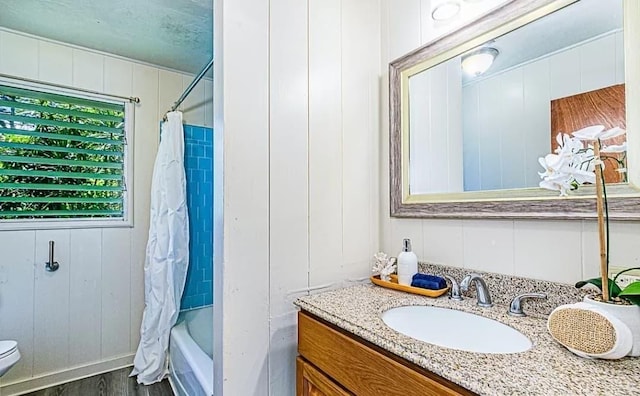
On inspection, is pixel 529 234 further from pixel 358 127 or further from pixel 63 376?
pixel 63 376

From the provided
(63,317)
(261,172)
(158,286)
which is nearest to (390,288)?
(261,172)

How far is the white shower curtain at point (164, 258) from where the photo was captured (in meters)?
2.12

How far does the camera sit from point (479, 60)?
1.12 meters

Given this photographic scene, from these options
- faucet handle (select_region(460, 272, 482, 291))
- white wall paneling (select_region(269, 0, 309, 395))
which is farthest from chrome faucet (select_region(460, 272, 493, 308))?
white wall paneling (select_region(269, 0, 309, 395))

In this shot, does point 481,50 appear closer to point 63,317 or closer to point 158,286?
point 158,286

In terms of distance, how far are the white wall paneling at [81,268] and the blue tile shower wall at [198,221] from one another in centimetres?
24

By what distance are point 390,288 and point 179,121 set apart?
186 cm

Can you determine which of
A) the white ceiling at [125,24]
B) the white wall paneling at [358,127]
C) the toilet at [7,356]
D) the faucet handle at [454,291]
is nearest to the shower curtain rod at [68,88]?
the white ceiling at [125,24]

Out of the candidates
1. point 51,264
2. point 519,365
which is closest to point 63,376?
point 51,264

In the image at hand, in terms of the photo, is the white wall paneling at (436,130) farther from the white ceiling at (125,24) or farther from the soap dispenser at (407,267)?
the white ceiling at (125,24)

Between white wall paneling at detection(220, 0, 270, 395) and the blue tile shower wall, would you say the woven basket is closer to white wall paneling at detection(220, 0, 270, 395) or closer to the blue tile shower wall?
white wall paneling at detection(220, 0, 270, 395)

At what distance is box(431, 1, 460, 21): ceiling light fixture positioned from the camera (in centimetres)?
115

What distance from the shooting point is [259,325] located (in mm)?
1134

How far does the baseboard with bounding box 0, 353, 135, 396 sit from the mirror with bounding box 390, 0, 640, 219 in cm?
230
